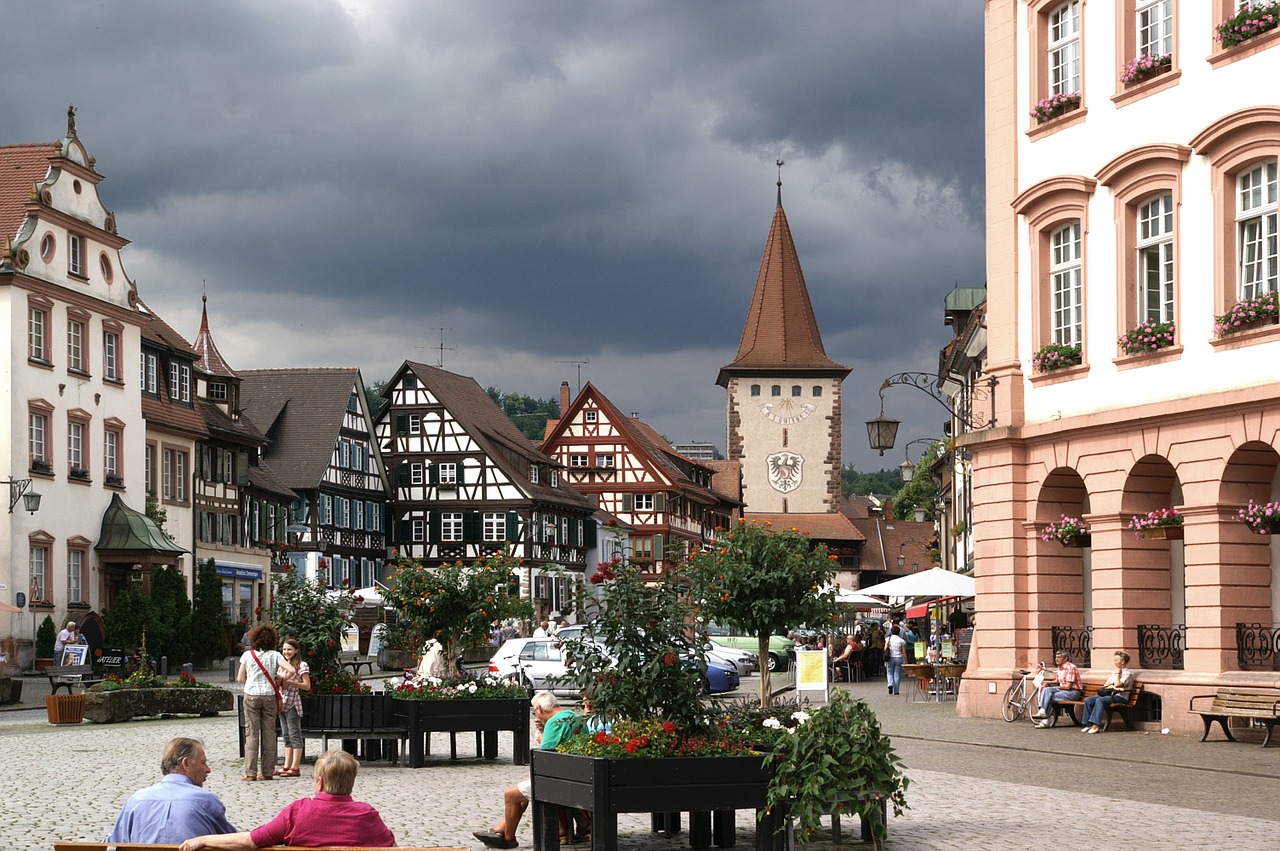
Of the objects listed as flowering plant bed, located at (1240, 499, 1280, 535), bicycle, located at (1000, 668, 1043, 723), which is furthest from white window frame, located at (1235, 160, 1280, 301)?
bicycle, located at (1000, 668, 1043, 723)

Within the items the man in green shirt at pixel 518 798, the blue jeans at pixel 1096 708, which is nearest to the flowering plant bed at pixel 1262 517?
the blue jeans at pixel 1096 708

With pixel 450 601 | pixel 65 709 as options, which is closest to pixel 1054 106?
pixel 450 601

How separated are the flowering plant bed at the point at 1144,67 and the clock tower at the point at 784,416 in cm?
8920

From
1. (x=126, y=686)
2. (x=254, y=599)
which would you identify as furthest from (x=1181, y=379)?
(x=254, y=599)

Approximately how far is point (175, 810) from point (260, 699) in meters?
10.7

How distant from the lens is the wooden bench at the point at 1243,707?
2302cm

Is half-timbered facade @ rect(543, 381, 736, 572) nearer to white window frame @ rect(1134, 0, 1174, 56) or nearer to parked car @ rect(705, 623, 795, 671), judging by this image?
parked car @ rect(705, 623, 795, 671)

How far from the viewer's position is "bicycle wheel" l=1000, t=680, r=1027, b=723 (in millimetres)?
28922

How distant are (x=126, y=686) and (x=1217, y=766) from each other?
1915 centimetres

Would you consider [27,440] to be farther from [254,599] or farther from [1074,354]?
[1074,354]

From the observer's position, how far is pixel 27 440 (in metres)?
49.9

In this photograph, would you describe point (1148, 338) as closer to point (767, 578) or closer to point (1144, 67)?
point (1144, 67)

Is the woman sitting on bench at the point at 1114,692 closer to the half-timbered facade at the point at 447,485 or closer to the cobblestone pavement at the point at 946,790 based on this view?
the cobblestone pavement at the point at 946,790

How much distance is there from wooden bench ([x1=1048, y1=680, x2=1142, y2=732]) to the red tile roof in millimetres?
33116
